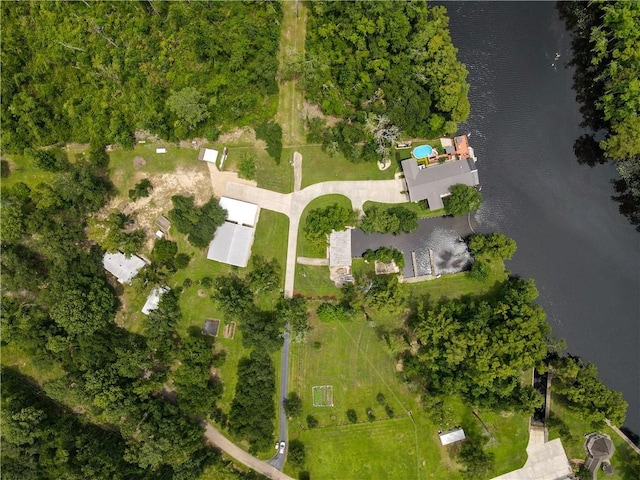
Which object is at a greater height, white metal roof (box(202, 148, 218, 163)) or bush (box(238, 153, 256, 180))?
white metal roof (box(202, 148, 218, 163))

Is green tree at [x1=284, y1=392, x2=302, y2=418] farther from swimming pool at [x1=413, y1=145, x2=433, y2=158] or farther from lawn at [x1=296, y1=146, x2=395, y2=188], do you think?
swimming pool at [x1=413, y1=145, x2=433, y2=158]

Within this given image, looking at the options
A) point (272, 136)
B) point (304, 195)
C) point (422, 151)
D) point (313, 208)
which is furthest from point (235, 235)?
point (422, 151)

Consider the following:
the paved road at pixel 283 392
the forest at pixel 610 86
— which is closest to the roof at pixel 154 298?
the paved road at pixel 283 392

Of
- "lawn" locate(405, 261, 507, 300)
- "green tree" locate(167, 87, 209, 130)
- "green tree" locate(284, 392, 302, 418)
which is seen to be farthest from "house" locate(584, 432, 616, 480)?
"green tree" locate(167, 87, 209, 130)

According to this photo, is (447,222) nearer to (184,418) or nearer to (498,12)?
(498,12)

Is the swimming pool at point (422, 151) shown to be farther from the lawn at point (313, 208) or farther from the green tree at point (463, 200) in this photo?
the lawn at point (313, 208)

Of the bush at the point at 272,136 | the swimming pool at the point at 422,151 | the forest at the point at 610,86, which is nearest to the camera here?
the forest at the point at 610,86

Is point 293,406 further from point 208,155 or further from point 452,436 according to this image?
point 208,155
